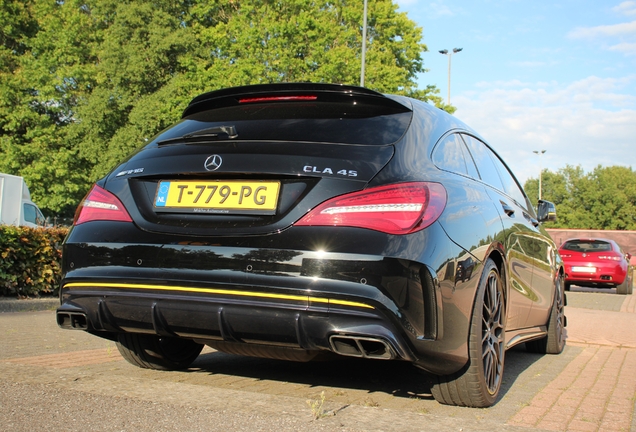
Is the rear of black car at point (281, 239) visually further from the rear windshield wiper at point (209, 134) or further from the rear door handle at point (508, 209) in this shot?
the rear door handle at point (508, 209)

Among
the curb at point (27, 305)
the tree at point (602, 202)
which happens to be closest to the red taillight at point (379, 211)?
the curb at point (27, 305)

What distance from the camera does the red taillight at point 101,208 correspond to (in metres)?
3.74

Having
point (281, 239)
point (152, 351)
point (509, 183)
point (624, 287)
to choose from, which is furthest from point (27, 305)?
point (624, 287)

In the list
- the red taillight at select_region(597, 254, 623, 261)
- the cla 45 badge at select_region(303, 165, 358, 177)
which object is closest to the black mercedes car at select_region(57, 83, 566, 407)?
the cla 45 badge at select_region(303, 165, 358, 177)

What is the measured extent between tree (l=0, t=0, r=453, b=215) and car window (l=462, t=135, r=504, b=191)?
30.5m

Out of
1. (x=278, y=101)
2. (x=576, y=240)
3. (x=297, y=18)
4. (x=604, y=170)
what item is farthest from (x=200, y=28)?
(x=604, y=170)

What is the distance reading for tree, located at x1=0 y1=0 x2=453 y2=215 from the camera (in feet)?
A: 119

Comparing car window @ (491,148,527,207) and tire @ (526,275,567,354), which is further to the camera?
tire @ (526,275,567,354)

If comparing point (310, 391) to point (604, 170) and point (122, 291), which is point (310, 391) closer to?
point (122, 291)

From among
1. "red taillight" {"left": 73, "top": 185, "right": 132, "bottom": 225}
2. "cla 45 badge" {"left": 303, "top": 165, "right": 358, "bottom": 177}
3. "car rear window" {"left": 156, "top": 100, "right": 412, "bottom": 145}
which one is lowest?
"red taillight" {"left": 73, "top": 185, "right": 132, "bottom": 225}

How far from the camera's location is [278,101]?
401cm

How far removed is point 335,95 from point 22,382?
2.24 metres

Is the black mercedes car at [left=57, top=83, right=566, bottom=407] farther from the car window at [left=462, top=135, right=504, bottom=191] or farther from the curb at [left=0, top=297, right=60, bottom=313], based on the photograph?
the curb at [left=0, top=297, right=60, bottom=313]

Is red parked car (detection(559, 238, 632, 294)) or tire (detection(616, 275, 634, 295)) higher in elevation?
red parked car (detection(559, 238, 632, 294))
